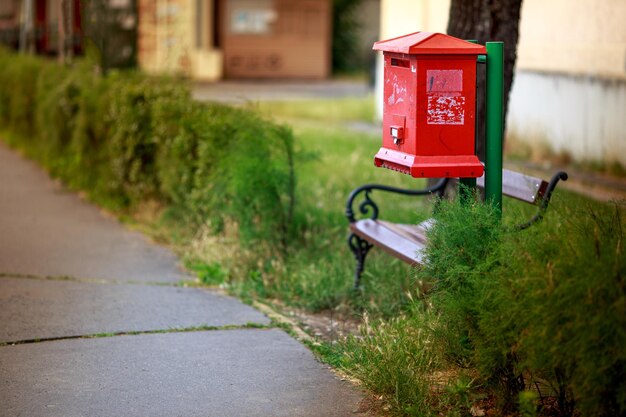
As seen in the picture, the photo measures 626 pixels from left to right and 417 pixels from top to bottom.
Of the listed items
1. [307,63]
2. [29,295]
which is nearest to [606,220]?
[29,295]

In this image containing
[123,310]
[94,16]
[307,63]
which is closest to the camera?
[123,310]

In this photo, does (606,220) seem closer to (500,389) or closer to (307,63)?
(500,389)

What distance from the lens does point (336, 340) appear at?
247 inches

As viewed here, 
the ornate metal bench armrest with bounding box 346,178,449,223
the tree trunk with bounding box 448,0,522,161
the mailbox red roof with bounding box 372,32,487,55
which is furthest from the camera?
the tree trunk with bounding box 448,0,522,161

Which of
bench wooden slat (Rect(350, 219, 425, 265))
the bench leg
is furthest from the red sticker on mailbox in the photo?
the bench leg

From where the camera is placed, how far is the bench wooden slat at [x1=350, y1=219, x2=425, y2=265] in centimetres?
614

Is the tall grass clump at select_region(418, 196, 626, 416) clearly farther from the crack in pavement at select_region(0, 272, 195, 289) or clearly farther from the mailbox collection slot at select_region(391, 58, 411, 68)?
the crack in pavement at select_region(0, 272, 195, 289)

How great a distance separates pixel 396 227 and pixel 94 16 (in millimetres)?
7901

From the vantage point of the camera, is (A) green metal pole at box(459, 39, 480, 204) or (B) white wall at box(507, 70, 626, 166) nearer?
(A) green metal pole at box(459, 39, 480, 204)

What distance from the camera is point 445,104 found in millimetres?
5352

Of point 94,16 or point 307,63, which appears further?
point 307,63

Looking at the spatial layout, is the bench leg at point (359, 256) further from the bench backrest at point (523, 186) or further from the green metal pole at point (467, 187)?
the green metal pole at point (467, 187)

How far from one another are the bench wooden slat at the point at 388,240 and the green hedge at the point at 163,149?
1.04m

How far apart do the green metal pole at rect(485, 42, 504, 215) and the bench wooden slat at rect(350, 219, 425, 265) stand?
22.5 inches
